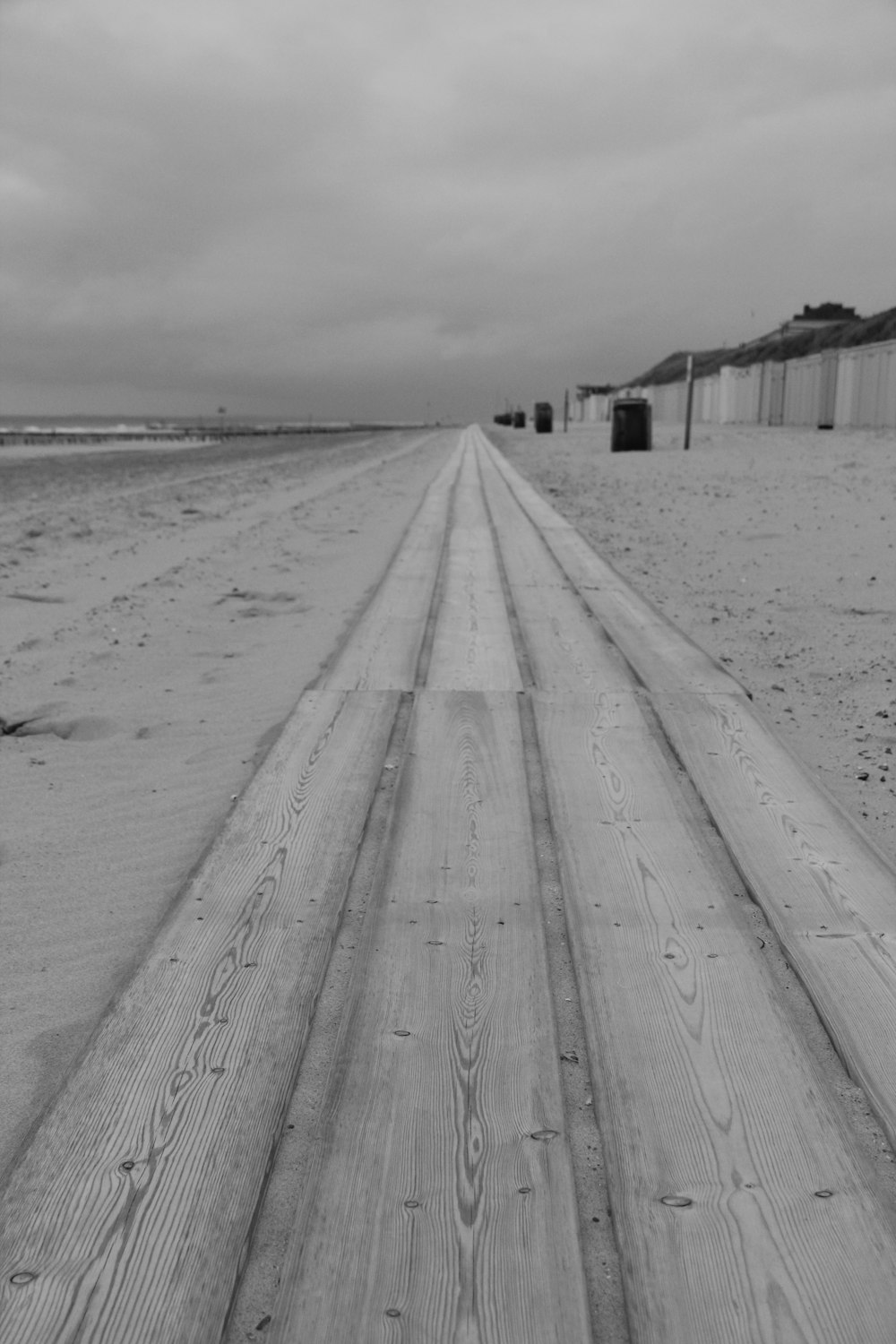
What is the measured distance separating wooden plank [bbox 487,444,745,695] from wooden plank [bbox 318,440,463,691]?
3.17 feet

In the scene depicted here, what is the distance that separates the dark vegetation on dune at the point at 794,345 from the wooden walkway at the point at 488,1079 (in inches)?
1677

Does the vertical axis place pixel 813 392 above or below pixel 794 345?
below

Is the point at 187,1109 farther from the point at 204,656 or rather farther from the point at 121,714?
the point at 204,656

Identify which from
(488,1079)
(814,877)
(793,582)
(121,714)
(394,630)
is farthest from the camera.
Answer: (793,582)

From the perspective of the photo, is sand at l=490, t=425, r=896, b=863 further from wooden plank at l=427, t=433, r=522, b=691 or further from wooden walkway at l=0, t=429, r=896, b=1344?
wooden plank at l=427, t=433, r=522, b=691

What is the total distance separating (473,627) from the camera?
5488mm

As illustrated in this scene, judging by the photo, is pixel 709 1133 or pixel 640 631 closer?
pixel 709 1133

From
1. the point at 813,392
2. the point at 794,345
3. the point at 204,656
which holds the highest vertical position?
the point at 794,345

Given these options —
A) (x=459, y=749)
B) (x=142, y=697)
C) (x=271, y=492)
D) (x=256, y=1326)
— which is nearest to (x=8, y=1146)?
(x=256, y=1326)

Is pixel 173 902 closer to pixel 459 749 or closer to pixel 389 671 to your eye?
pixel 459 749

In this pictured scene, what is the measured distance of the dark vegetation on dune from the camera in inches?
2453

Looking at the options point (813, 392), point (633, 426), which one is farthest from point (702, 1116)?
point (813, 392)

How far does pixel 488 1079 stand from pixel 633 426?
2624 centimetres

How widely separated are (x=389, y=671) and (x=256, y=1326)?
3.30 m
